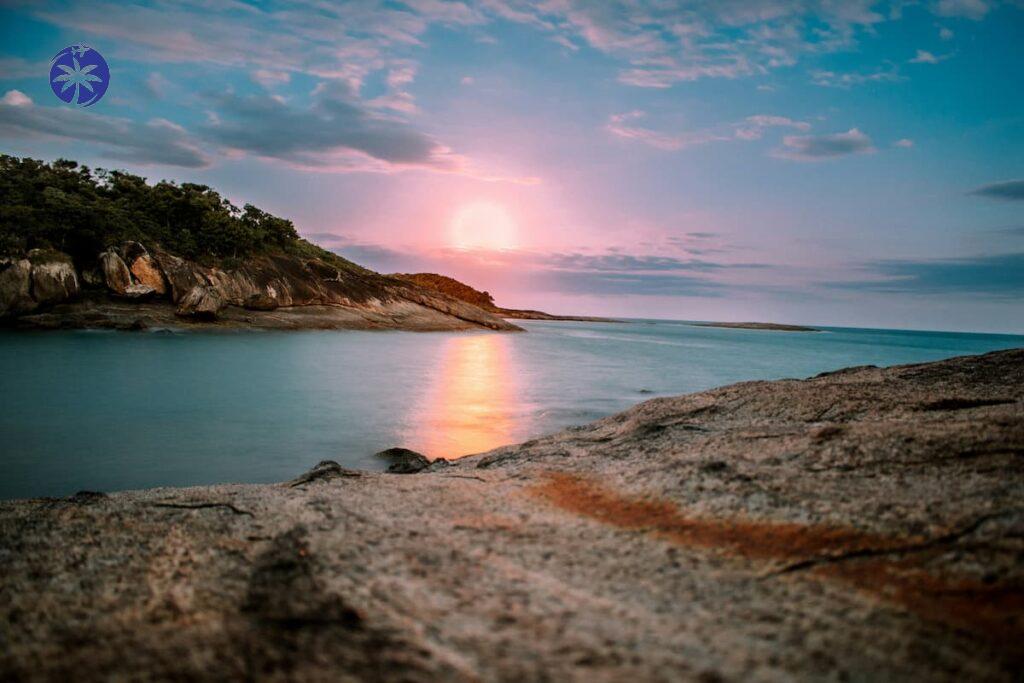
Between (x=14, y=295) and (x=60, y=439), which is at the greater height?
(x=14, y=295)

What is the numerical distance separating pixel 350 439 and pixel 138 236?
3690 centimetres

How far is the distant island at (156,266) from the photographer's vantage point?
31.1 metres

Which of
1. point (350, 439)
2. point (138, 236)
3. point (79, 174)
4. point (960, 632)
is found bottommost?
point (350, 439)

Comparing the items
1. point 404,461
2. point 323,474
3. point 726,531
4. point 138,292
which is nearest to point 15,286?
point 138,292

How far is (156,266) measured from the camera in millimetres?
36531

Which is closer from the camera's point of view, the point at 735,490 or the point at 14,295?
the point at 735,490

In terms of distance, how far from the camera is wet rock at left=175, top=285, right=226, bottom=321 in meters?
37.2

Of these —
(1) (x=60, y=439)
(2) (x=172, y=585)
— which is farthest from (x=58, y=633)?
(1) (x=60, y=439)

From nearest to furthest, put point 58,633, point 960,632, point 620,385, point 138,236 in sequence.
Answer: point 960,632 < point 58,633 < point 620,385 < point 138,236

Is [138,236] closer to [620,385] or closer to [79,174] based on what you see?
[79,174]

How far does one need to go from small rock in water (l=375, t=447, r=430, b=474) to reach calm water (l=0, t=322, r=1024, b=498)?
34cm

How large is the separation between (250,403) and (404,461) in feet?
29.2

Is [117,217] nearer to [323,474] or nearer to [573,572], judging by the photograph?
[323,474]

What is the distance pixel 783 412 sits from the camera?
269 inches
